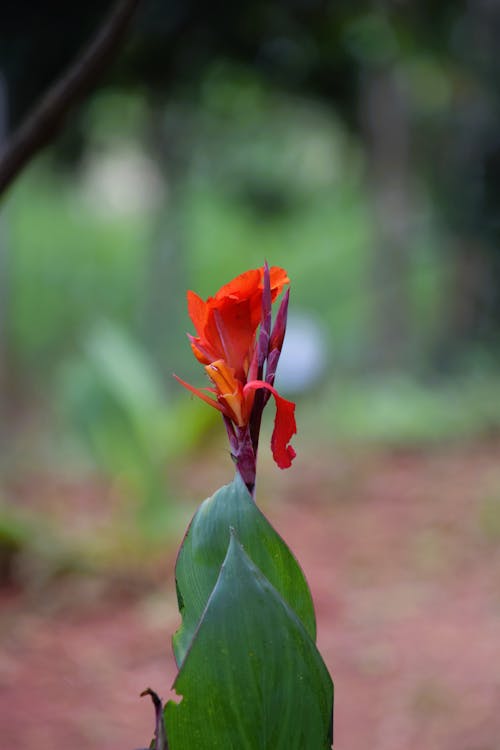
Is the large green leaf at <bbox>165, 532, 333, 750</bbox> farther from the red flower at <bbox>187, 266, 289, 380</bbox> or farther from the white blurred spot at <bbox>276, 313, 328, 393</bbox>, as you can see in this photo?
the white blurred spot at <bbox>276, 313, 328, 393</bbox>

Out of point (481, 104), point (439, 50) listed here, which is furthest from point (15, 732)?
point (481, 104)

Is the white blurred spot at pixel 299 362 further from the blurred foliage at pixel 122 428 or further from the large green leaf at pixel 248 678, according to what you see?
the large green leaf at pixel 248 678

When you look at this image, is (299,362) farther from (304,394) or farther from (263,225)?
(263,225)

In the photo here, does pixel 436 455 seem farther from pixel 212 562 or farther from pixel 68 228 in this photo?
pixel 68 228

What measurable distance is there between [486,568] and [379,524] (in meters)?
0.44

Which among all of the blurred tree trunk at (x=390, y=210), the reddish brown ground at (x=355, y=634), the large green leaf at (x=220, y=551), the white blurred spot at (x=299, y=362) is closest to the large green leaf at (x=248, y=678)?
Answer: the large green leaf at (x=220, y=551)

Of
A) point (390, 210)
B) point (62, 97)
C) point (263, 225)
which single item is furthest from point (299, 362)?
point (263, 225)

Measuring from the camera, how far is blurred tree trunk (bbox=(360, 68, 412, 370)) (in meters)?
4.86

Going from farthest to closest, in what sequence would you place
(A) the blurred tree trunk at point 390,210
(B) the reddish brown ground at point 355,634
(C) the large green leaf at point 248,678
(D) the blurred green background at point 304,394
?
1. (A) the blurred tree trunk at point 390,210
2. (D) the blurred green background at point 304,394
3. (B) the reddish brown ground at point 355,634
4. (C) the large green leaf at point 248,678

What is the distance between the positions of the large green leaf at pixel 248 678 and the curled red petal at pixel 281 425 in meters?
0.10

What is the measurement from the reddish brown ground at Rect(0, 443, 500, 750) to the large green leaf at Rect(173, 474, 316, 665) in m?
0.87

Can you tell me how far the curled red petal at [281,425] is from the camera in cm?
76

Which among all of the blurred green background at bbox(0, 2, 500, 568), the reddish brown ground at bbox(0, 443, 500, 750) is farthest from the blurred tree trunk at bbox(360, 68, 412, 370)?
the reddish brown ground at bbox(0, 443, 500, 750)

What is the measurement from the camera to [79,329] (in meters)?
7.12
